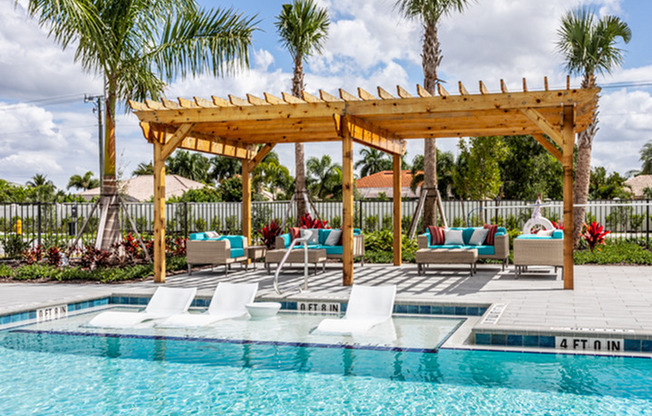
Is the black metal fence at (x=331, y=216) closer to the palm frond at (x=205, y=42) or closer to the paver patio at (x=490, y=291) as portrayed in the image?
the paver patio at (x=490, y=291)

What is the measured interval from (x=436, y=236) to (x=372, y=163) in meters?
45.7

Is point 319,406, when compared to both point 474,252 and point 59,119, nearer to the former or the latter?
point 474,252

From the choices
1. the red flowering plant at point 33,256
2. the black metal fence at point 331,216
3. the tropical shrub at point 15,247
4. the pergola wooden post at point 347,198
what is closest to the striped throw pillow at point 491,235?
the pergola wooden post at point 347,198

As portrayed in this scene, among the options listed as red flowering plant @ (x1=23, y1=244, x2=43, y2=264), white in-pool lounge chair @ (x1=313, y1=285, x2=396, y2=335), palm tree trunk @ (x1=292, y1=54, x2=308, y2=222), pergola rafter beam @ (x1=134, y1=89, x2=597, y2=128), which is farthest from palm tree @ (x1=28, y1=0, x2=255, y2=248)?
white in-pool lounge chair @ (x1=313, y1=285, x2=396, y2=335)

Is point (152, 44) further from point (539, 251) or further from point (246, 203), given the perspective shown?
point (539, 251)

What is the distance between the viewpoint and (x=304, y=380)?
18.7ft

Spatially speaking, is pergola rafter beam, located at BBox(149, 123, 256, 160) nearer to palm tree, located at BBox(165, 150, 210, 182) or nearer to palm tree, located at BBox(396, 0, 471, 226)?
palm tree, located at BBox(396, 0, 471, 226)

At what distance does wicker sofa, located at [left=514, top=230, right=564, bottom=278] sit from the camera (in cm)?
1057

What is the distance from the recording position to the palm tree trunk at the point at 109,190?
12.5 meters

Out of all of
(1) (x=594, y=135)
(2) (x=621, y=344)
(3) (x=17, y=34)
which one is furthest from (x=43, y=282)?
(1) (x=594, y=135)

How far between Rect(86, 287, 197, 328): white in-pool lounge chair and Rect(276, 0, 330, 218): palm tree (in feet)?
31.5

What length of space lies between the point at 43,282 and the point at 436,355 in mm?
8060

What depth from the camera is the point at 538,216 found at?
44.0 feet

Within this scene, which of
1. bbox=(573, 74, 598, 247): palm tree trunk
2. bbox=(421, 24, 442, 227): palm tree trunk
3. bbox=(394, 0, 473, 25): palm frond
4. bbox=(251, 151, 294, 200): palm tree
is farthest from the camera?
bbox=(251, 151, 294, 200): palm tree
